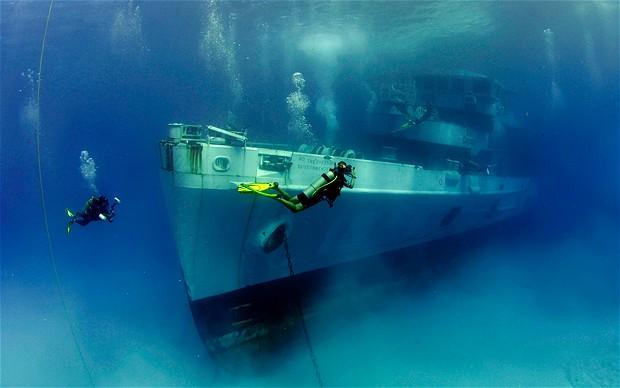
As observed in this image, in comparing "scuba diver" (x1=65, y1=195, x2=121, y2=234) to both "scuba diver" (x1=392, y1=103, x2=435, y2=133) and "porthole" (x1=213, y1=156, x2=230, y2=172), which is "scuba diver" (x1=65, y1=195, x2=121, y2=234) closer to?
"porthole" (x1=213, y1=156, x2=230, y2=172)

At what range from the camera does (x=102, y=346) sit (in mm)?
14258

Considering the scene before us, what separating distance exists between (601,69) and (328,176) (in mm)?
45085

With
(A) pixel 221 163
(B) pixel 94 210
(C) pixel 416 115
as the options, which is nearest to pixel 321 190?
(A) pixel 221 163

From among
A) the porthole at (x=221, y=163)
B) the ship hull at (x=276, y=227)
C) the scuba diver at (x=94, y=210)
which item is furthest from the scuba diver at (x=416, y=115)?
the scuba diver at (x=94, y=210)

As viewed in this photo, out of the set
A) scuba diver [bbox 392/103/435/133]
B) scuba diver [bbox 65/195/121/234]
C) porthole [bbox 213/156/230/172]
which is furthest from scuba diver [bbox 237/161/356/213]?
scuba diver [bbox 392/103/435/133]

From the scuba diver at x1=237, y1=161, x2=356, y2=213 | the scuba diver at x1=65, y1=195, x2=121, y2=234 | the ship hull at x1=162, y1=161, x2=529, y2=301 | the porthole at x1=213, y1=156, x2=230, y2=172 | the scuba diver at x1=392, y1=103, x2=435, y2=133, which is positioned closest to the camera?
the scuba diver at x1=237, y1=161, x2=356, y2=213

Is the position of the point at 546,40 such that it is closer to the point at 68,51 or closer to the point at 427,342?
the point at 427,342

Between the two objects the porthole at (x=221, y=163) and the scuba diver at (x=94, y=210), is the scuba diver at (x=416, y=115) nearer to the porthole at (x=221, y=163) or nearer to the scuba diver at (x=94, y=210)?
the porthole at (x=221, y=163)

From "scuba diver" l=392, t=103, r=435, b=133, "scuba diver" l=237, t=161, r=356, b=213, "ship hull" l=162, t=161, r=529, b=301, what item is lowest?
"ship hull" l=162, t=161, r=529, b=301

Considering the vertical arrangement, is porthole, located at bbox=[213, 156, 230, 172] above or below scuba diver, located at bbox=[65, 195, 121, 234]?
above

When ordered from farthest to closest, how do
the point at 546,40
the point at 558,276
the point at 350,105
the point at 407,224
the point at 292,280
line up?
the point at 350,105
the point at 546,40
the point at 558,276
the point at 407,224
the point at 292,280

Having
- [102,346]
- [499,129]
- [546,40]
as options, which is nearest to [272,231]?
[102,346]

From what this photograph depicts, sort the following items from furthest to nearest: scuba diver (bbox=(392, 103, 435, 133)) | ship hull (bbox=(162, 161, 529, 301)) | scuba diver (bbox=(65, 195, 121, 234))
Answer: scuba diver (bbox=(392, 103, 435, 133)) → scuba diver (bbox=(65, 195, 121, 234)) → ship hull (bbox=(162, 161, 529, 301))

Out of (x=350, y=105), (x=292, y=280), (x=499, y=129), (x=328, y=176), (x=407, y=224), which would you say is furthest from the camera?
(x=350, y=105)
